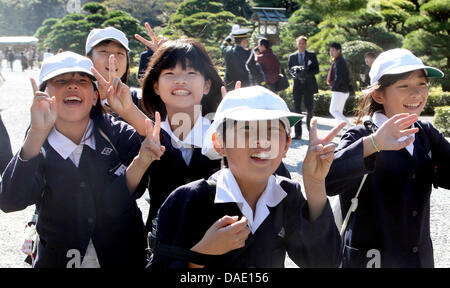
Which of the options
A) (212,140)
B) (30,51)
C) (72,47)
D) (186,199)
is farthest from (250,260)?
(30,51)

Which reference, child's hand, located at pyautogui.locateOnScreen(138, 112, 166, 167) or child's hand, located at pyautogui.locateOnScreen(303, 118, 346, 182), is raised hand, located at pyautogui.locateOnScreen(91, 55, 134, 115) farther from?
child's hand, located at pyautogui.locateOnScreen(303, 118, 346, 182)

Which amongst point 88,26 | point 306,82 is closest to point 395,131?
point 306,82

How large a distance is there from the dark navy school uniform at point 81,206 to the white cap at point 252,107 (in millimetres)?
574

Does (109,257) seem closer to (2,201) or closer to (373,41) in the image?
(2,201)

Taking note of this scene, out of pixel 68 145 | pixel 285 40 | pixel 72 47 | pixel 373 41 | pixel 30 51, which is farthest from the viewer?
pixel 30 51

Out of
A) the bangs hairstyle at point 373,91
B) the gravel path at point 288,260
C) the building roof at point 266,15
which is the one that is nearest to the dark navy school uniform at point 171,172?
the bangs hairstyle at point 373,91

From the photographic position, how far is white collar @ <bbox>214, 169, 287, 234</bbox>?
167cm

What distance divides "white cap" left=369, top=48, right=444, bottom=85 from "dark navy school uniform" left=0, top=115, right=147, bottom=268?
109 centimetres

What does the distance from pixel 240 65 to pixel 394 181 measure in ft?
20.5

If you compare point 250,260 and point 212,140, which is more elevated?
point 212,140

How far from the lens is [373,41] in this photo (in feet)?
51.5

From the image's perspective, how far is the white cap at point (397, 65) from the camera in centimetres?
221

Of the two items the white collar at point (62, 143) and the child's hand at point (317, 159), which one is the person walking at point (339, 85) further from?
the child's hand at point (317, 159)

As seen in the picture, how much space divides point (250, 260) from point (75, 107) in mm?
944
